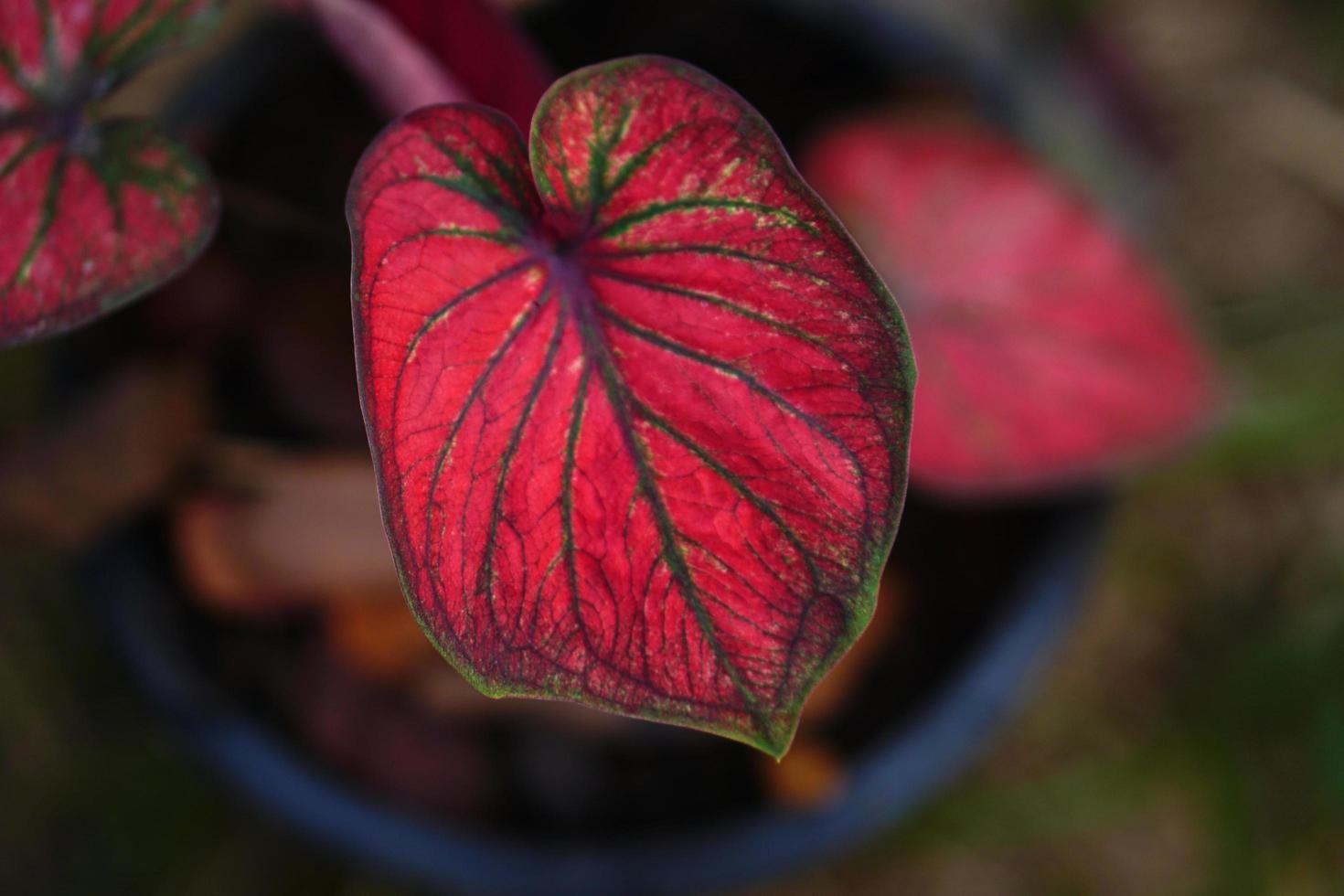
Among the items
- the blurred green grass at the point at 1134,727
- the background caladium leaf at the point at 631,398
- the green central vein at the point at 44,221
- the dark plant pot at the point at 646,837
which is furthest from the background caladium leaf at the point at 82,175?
the blurred green grass at the point at 1134,727

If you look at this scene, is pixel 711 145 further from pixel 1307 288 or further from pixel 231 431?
pixel 1307 288

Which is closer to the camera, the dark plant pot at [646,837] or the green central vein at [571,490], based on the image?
the green central vein at [571,490]

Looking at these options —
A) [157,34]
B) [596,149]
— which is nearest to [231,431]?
[157,34]

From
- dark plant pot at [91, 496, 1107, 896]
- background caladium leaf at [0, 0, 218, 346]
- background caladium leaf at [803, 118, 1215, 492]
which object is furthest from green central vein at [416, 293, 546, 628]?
dark plant pot at [91, 496, 1107, 896]

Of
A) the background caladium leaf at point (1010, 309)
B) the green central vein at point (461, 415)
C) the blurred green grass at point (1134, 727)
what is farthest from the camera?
the blurred green grass at point (1134, 727)

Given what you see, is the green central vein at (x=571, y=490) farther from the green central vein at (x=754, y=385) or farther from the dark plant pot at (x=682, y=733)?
the dark plant pot at (x=682, y=733)

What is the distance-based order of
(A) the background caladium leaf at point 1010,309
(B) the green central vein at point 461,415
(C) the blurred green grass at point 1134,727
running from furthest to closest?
1. (C) the blurred green grass at point 1134,727
2. (A) the background caladium leaf at point 1010,309
3. (B) the green central vein at point 461,415
